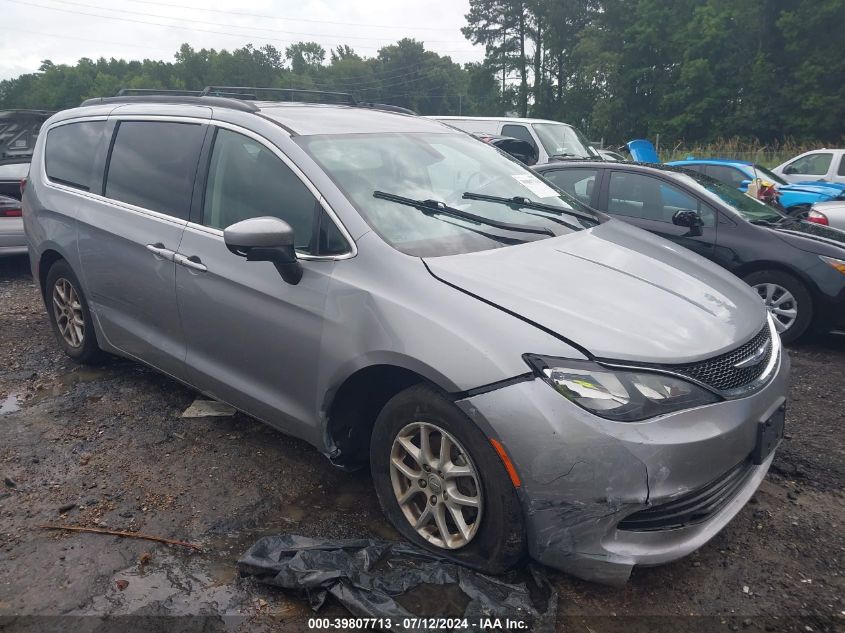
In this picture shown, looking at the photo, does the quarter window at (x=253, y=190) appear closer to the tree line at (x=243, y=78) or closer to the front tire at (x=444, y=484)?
the front tire at (x=444, y=484)

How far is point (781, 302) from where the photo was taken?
5.85 metres

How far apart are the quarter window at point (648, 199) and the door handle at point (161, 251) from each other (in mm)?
4513

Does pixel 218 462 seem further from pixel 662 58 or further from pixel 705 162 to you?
pixel 662 58

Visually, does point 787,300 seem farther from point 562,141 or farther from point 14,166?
point 14,166

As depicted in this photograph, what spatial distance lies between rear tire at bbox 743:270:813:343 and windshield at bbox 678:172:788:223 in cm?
59

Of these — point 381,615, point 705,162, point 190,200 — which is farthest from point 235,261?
point 705,162

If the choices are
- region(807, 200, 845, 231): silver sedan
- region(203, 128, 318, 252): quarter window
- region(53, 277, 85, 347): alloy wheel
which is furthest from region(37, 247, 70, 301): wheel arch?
region(807, 200, 845, 231): silver sedan

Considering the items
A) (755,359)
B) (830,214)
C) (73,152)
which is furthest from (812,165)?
(73,152)

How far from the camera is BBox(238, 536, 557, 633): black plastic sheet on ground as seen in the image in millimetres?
2398

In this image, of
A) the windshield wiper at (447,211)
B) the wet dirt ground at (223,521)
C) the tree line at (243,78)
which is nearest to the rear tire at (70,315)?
the wet dirt ground at (223,521)

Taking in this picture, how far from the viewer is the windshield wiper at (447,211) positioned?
3.17 m

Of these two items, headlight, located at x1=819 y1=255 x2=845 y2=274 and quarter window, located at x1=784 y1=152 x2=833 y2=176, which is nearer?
headlight, located at x1=819 y1=255 x2=845 y2=274

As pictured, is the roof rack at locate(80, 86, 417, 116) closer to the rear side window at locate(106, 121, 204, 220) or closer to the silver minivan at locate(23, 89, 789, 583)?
the silver minivan at locate(23, 89, 789, 583)

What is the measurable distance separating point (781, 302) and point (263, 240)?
4809 mm
